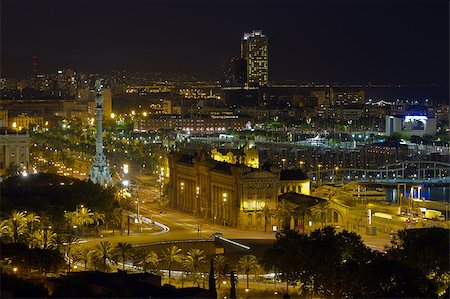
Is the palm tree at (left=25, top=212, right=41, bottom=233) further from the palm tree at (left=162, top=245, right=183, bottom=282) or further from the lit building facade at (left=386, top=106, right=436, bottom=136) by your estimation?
the lit building facade at (left=386, top=106, right=436, bottom=136)

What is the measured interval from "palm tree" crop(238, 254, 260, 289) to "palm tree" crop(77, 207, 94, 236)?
6.35 meters

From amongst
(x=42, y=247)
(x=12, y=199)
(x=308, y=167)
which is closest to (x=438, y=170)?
(x=308, y=167)

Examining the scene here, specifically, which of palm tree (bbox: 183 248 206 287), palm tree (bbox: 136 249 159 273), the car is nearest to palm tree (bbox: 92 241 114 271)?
palm tree (bbox: 136 249 159 273)

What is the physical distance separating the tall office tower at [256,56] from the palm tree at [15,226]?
108 m

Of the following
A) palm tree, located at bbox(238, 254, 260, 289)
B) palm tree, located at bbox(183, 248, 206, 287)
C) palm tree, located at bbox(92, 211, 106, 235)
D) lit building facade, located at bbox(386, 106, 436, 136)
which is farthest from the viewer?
lit building facade, located at bbox(386, 106, 436, 136)

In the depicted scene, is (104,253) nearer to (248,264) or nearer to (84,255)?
(84,255)

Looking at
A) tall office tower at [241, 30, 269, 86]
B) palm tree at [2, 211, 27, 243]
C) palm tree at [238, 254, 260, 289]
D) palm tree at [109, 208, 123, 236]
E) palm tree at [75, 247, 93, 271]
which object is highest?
tall office tower at [241, 30, 269, 86]

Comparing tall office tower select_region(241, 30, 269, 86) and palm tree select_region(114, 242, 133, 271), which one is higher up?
tall office tower select_region(241, 30, 269, 86)

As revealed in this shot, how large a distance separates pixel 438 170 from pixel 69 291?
141ft

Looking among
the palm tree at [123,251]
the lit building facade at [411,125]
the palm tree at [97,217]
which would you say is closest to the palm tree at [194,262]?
the palm tree at [123,251]

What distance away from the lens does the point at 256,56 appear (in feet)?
444

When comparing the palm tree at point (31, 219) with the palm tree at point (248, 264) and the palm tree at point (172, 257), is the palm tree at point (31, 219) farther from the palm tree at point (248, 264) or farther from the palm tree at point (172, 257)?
the palm tree at point (248, 264)

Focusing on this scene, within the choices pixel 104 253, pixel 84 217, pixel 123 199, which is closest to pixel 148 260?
pixel 104 253

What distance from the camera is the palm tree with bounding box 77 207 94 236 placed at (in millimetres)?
28178
